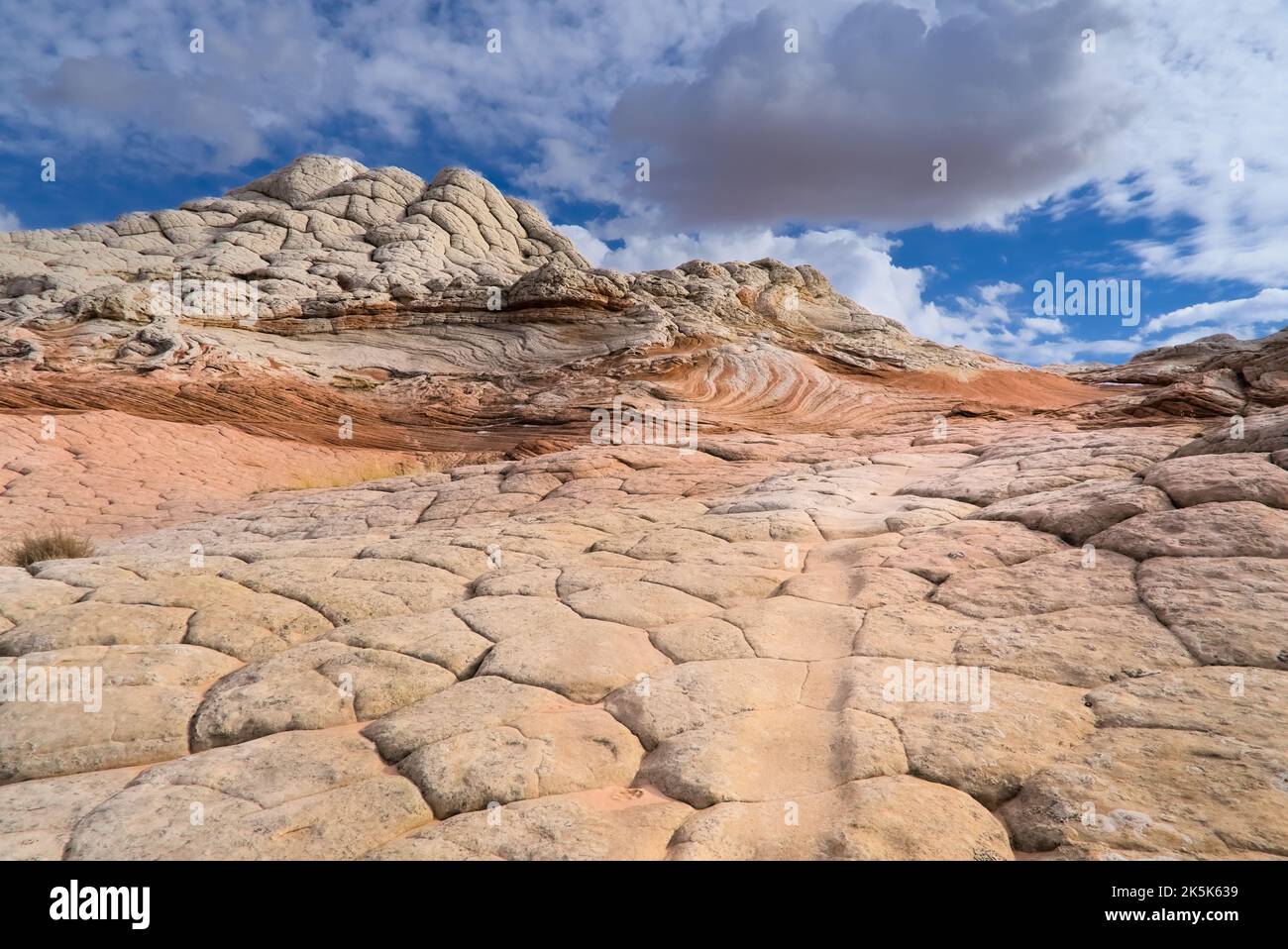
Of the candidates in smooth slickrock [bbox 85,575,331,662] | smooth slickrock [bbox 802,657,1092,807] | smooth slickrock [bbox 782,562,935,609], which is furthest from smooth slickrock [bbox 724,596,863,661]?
smooth slickrock [bbox 85,575,331,662]

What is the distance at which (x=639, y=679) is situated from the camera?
13.5 feet

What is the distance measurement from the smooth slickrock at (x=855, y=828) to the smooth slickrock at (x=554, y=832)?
13 centimetres

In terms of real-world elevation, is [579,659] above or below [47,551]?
below

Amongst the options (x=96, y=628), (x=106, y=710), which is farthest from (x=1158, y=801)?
(x=96, y=628)

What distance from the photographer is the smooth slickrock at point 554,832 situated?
2686mm

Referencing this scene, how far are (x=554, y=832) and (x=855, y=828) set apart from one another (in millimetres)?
1169

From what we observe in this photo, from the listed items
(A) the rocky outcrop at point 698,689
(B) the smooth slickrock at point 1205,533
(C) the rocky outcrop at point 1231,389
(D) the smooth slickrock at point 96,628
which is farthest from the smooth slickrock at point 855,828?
(C) the rocky outcrop at point 1231,389

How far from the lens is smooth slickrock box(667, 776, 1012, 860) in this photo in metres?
2.64

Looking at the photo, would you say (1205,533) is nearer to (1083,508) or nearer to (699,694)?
(1083,508)

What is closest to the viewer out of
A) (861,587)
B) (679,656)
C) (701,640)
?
(679,656)

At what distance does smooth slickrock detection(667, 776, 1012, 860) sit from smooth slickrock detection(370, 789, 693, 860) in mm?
126

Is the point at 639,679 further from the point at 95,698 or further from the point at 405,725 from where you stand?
the point at 95,698

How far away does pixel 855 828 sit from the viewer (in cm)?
273

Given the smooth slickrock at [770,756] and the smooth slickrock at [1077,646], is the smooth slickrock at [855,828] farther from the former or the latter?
the smooth slickrock at [1077,646]
